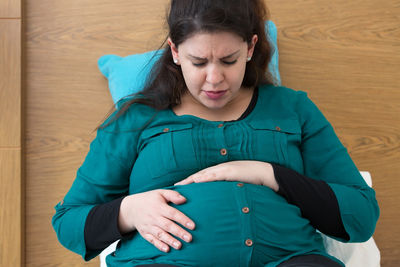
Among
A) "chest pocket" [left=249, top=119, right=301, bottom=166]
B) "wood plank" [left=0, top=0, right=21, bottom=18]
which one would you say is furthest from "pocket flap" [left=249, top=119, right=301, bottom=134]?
"wood plank" [left=0, top=0, right=21, bottom=18]

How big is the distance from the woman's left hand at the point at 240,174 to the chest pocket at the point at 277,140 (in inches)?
2.1

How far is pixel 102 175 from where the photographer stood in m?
1.05

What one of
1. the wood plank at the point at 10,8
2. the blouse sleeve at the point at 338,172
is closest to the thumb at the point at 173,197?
the blouse sleeve at the point at 338,172

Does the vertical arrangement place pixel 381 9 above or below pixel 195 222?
above

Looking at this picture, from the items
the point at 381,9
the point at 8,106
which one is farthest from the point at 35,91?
the point at 381,9

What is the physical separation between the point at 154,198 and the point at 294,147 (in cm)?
39

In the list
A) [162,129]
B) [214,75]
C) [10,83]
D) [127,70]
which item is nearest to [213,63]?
[214,75]

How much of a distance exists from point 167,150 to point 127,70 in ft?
1.52

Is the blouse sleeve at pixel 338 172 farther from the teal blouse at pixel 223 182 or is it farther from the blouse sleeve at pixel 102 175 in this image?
the blouse sleeve at pixel 102 175

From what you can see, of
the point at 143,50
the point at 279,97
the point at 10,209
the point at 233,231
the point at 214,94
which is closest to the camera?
the point at 233,231

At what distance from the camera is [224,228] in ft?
2.98

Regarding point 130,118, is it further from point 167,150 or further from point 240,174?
point 240,174

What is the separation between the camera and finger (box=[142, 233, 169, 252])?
90 cm

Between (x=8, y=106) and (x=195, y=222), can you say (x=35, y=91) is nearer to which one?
(x=8, y=106)
